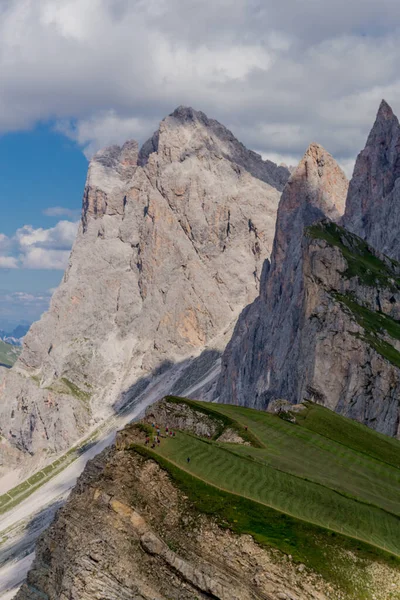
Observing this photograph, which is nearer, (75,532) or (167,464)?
(75,532)

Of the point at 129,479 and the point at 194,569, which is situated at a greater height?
the point at 129,479

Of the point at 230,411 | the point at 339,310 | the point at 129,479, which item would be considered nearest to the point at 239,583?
the point at 129,479

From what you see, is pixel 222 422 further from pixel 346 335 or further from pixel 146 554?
pixel 346 335

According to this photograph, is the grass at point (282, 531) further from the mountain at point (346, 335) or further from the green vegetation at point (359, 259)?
the green vegetation at point (359, 259)

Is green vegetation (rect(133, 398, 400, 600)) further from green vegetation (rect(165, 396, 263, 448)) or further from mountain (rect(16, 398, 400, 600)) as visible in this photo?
green vegetation (rect(165, 396, 263, 448))

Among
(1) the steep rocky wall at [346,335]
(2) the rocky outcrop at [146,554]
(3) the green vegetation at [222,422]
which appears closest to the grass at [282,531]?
(2) the rocky outcrop at [146,554]

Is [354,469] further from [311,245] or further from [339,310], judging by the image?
[311,245]

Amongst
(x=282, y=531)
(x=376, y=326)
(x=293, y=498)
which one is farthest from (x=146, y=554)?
(x=376, y=326)
